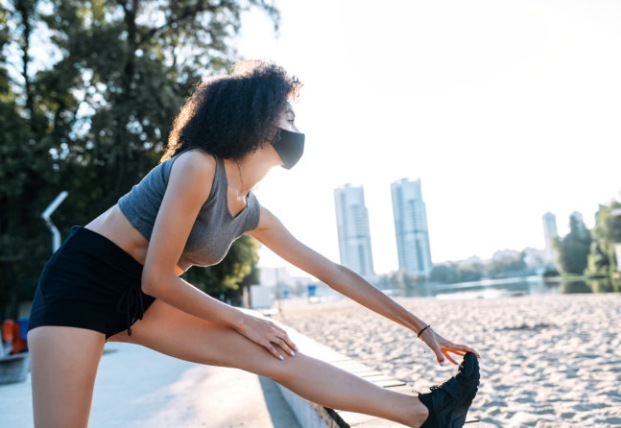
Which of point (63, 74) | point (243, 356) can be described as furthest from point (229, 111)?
point (63, 74)

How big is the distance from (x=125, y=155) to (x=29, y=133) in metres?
3.23

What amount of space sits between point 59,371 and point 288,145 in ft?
3.28

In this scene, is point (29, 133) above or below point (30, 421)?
above

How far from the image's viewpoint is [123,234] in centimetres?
154

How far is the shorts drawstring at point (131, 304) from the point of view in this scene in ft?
4.96

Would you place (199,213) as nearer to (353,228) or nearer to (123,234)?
(123,234)

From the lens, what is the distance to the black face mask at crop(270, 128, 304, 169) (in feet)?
5.32

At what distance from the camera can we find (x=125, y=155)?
14148 millimetres

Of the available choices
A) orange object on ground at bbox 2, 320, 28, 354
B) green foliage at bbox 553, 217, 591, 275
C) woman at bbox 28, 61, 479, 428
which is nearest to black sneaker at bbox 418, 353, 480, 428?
woman at bbox 28, 61, 479, 428

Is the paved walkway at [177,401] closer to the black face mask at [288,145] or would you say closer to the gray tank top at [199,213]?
the gray tank top at [199,213]

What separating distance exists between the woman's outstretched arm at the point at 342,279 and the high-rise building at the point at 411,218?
2346 inches

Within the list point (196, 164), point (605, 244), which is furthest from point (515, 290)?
point (196, 164)

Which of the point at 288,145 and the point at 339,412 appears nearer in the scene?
the point at 288,145

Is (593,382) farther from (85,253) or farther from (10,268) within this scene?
(10,268)
